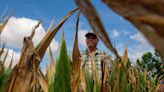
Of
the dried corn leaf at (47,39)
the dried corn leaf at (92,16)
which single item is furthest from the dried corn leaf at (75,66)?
the dried corn leaf at (92,16)

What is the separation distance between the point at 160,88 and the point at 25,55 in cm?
250

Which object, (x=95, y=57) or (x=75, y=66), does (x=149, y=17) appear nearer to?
(x=75, y=66)

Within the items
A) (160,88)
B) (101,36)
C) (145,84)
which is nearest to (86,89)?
(101,36)

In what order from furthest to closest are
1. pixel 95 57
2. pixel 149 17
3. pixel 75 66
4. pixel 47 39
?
pixel 95 57
pixel 75 66
pixel 47 39
pixel 149 17

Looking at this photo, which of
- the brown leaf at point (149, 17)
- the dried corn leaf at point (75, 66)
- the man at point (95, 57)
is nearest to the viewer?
the brown leaf at point (149, 17)

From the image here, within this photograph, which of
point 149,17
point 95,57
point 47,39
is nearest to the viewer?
point 149,17

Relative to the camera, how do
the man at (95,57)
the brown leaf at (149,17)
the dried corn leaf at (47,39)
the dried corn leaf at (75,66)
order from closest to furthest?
the brown leaf at (149,17), the dried corn leaf at (47,39), the dried corn leaf at (75,66), the man at (95,57)

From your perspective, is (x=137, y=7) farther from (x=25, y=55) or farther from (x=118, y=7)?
(x=25, y=55)

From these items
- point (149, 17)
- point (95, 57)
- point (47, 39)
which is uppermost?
point (95, 57)

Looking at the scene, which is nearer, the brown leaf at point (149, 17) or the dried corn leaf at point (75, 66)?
the brown leaf at point (149, 17)

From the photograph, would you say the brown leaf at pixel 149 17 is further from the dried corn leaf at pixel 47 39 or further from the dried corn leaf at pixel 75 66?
the dried corn leaf at pixel 75 66

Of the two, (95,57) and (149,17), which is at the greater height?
(95,57)

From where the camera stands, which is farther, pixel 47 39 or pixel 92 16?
pixel 47 39


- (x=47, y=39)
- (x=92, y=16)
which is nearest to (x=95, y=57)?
(x=47, y=39)
